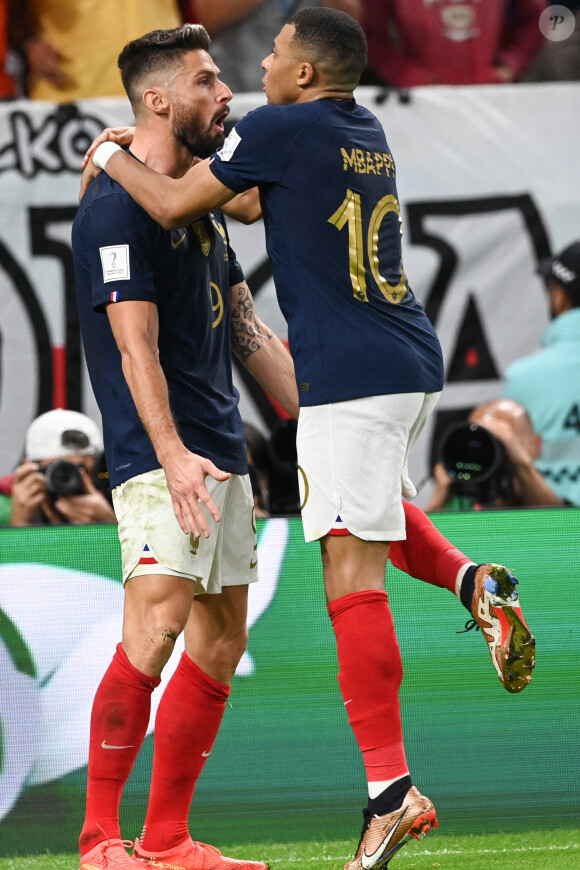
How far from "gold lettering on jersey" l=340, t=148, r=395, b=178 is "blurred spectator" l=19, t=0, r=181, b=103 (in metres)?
3.41

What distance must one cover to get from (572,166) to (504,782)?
3.38 m

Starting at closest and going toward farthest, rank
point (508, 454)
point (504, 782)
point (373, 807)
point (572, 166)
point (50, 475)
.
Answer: point (373, 807) < point (504, 782) < point (50, 475) < point (508, 454) < point (572, 166)

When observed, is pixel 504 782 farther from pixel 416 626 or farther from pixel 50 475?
pixel 50 475

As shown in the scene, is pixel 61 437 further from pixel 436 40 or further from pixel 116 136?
pixel 436 40

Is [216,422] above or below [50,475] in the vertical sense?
above

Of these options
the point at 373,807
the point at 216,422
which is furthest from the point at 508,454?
the point at 373,807

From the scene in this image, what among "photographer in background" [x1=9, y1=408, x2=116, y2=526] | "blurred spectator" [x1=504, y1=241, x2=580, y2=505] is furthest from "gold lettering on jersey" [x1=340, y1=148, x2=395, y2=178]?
"blurred spectator" [x1=504, y1=241, x2=580, y2=505]

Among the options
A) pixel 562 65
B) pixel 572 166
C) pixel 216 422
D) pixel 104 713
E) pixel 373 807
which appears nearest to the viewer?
pixel 373 807

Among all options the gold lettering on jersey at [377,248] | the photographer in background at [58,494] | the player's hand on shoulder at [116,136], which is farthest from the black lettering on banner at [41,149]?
the gold lettering on jersey at [377,248]

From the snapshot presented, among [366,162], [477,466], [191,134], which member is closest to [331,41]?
[366,162]

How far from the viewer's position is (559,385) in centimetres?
557

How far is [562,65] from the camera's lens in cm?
635

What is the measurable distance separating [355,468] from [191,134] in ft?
3.40

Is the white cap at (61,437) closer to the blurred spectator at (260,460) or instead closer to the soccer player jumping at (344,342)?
the blurred spectator at (260,460)
